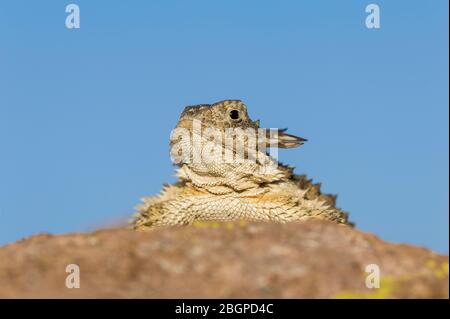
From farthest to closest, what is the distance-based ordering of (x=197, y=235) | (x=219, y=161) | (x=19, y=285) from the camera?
(x=219, y=161), (x=197, y=235), (x=19, y=285)

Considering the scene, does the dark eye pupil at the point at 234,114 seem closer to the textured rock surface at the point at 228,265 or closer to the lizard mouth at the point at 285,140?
the lizard mouth at the point at 285,140

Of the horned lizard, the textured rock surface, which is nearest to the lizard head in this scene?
the horned lizard

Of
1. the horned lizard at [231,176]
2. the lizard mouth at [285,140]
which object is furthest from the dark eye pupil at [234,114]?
the lizard mouth at [285,140]

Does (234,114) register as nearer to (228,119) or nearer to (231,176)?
(228,119)

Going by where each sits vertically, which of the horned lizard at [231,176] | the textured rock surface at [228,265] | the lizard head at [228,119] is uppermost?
the lizard head at [228,119]

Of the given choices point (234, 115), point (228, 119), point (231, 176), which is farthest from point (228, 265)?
point (234, 115)
